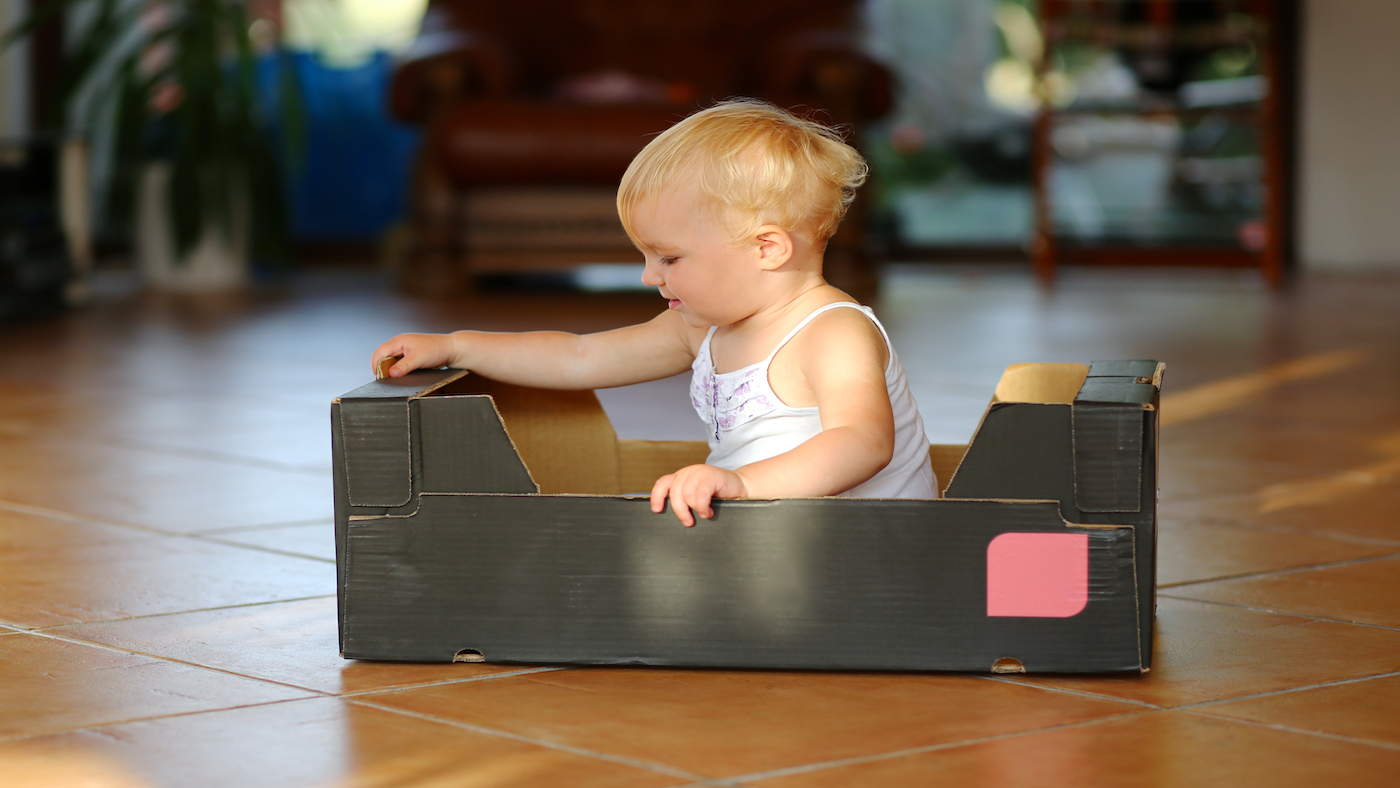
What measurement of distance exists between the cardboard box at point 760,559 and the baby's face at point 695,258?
18 centimetres

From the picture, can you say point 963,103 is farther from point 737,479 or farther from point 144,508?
point 737,479

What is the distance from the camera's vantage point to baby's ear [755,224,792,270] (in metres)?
1.09

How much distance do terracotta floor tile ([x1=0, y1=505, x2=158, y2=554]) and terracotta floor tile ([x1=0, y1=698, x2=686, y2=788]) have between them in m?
0.57

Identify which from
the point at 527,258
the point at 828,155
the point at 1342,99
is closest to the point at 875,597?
the point at 828,155

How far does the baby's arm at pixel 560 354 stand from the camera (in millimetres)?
1172

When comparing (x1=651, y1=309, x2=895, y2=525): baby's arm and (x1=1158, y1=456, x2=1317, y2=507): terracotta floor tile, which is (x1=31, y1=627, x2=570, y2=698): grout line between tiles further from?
(x1=1158, y1=456, x2=1317, y2=507): terracotta floor tile

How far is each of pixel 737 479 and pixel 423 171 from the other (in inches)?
129

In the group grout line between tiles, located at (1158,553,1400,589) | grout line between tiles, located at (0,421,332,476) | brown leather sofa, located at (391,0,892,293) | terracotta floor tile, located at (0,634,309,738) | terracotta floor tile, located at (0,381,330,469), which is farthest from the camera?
brown leather sofa, located at (391,0,892,293)

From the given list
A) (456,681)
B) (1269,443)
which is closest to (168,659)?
(456,681)

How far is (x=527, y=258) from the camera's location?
161 inches

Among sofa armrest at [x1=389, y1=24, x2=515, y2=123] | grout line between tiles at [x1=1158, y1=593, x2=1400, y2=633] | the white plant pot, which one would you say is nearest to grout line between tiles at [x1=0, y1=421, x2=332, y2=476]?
grout line between tiles at [x1=1158, y1=593, x2=1400, y2=633]

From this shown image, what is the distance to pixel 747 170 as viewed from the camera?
1064mm

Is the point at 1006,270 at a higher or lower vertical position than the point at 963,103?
lower

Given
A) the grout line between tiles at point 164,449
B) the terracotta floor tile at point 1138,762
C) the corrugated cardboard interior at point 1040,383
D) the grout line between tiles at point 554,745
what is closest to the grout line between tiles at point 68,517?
the grout line between tiles at point 164,449
